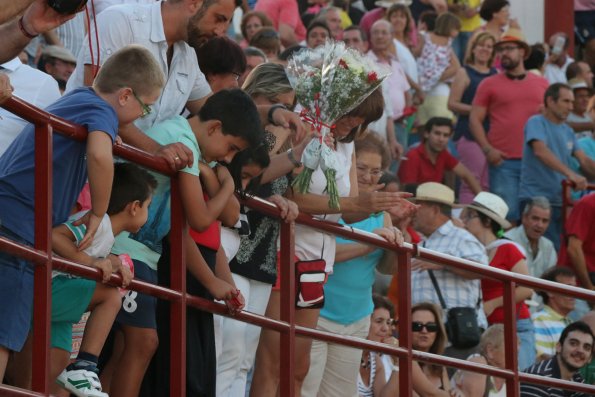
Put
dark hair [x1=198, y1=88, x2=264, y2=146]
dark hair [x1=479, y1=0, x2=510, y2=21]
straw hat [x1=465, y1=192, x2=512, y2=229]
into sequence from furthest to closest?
dark hair [x1=479, y1=0, x2=510, y2=21], straw hat [x1=465, y1=192, x2=512, y2=229], dark hair [x1=198, y1=88, x2=264, y2=146]

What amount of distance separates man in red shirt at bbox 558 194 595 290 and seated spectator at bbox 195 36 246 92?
19.4 ft

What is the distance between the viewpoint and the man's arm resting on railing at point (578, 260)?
11742 mm

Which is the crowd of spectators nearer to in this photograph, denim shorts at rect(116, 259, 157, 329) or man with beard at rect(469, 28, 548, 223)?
denim shorts at rect(116, 259, 157, 329)

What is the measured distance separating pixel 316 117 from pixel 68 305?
6.16 feet

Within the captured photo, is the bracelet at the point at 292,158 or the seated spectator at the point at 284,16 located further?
the seated spectator at the point at 284,16

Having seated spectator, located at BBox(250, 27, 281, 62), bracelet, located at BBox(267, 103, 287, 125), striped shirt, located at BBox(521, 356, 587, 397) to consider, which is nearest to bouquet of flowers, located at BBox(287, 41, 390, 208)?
bracelet, located at BBox(267, 103, 287, 125)

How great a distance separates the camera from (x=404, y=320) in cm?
689

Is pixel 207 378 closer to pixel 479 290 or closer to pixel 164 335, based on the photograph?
pixel 164 335

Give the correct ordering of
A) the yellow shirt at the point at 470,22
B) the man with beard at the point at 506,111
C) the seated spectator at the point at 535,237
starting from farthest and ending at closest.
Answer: the yellow shirt at the point at 470,22, the man with beard at the point at 506,111, the seated spectator at the point at 535,237

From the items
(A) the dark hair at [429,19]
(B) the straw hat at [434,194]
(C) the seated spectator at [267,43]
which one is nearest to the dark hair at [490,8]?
(A) the dark hair at [429,19]

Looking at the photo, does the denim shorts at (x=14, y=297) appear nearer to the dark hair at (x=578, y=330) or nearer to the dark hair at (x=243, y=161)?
the dark hair at (x=243, y=161)

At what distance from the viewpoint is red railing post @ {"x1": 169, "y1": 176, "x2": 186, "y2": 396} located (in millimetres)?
5488

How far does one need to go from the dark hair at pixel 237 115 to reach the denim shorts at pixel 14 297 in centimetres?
117

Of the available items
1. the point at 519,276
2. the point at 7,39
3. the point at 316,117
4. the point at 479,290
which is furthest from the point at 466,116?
the point at 7,39
